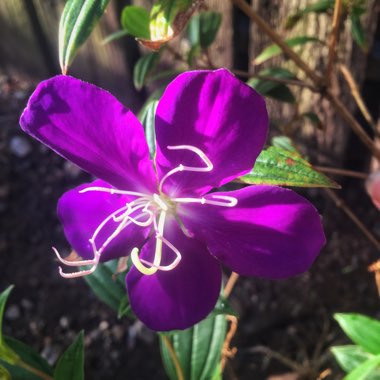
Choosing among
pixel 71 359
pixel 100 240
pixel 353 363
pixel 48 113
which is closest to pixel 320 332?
pixel 353 363

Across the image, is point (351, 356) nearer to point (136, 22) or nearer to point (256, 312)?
point (256, 312)

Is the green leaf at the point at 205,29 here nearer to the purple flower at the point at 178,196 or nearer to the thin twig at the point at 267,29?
the thin twig at the point at 267,29

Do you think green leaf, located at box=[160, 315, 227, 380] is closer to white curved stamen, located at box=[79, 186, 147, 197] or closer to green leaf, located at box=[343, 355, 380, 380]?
green leaf, located at box=[343, 355, 380, 380]

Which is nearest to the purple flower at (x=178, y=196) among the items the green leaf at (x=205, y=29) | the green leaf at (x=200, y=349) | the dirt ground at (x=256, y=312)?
the green leaf at (x=200, y=349)

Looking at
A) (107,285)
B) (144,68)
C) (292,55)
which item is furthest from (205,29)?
(107,285)

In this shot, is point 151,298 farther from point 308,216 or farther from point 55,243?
point 55,243

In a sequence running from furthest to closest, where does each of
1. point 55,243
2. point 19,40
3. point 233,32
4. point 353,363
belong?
point 19,40 < point 55,243 < point 233,32 < point 353,363
